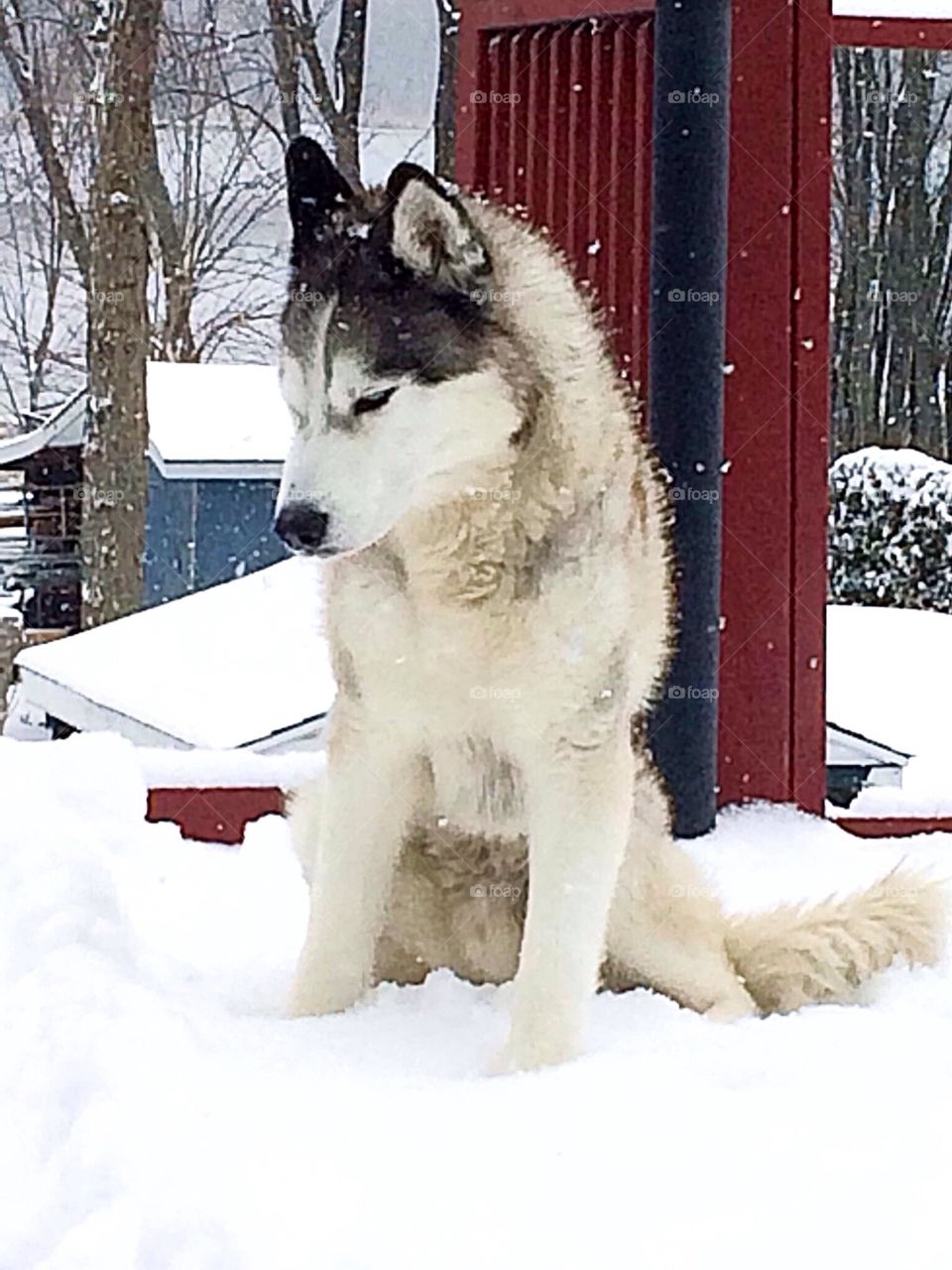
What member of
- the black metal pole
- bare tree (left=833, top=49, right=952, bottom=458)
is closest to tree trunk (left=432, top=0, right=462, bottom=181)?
bare tree (left=833, top=49, right=952, bottom=458)

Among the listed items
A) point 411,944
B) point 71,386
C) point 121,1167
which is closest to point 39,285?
point 71,386

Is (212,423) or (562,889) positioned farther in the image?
(212,423)

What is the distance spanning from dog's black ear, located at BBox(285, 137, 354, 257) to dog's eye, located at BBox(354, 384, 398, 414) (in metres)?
0.29

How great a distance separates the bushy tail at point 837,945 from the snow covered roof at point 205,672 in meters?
2.51

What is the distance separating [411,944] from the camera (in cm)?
278

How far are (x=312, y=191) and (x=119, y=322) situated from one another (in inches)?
229

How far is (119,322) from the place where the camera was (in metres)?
7.95

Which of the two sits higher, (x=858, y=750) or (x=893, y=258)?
(x=893, y=258)

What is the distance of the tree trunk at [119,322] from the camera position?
26.1 ft

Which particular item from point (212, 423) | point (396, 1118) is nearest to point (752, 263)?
point (396, 1118)

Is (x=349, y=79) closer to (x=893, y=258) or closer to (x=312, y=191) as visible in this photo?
(x=893, y=258)

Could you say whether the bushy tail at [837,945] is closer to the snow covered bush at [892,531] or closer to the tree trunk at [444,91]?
the snow covered bush at [892,531]

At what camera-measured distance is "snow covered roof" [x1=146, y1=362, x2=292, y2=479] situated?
320 inches

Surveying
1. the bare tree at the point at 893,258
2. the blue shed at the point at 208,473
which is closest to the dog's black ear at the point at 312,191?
the blue shed at the point at 208,473
